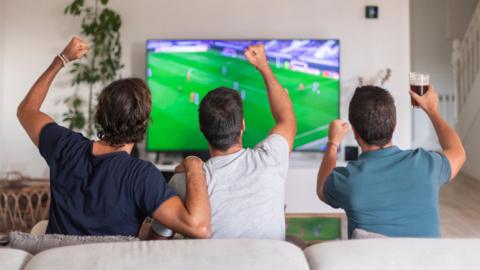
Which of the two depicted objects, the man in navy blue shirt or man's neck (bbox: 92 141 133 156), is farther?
man's neck (bbox: 92 141 133 156)

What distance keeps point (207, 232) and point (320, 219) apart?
2.13 metres

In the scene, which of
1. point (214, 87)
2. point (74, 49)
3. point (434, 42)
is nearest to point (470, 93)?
point (434, 42)

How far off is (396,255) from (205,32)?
4178 mm

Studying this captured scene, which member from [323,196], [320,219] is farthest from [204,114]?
[320,219]

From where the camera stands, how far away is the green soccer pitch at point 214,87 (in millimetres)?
5000

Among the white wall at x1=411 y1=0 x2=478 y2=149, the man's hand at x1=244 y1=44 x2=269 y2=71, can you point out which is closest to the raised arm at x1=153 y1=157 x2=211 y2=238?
the man's hand at x1=244 y1=44 x2=269 y2=71

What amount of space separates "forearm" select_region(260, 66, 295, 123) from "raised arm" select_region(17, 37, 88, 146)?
634 millimetres

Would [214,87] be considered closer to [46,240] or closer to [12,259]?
[46,240]

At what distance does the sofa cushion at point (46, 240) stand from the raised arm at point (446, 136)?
1059 mm

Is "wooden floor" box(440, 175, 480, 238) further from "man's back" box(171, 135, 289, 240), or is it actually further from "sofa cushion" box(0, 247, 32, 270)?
"sofa cushion" box(0, 247, 32, 270)

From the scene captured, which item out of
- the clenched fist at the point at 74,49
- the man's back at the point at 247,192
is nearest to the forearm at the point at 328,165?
the man's back at the point at 247,192

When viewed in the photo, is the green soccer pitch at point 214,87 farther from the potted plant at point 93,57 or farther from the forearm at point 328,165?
the forearm at point 328,165

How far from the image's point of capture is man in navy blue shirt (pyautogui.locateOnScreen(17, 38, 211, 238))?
147 centimetres

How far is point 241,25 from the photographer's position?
16.7 ft
